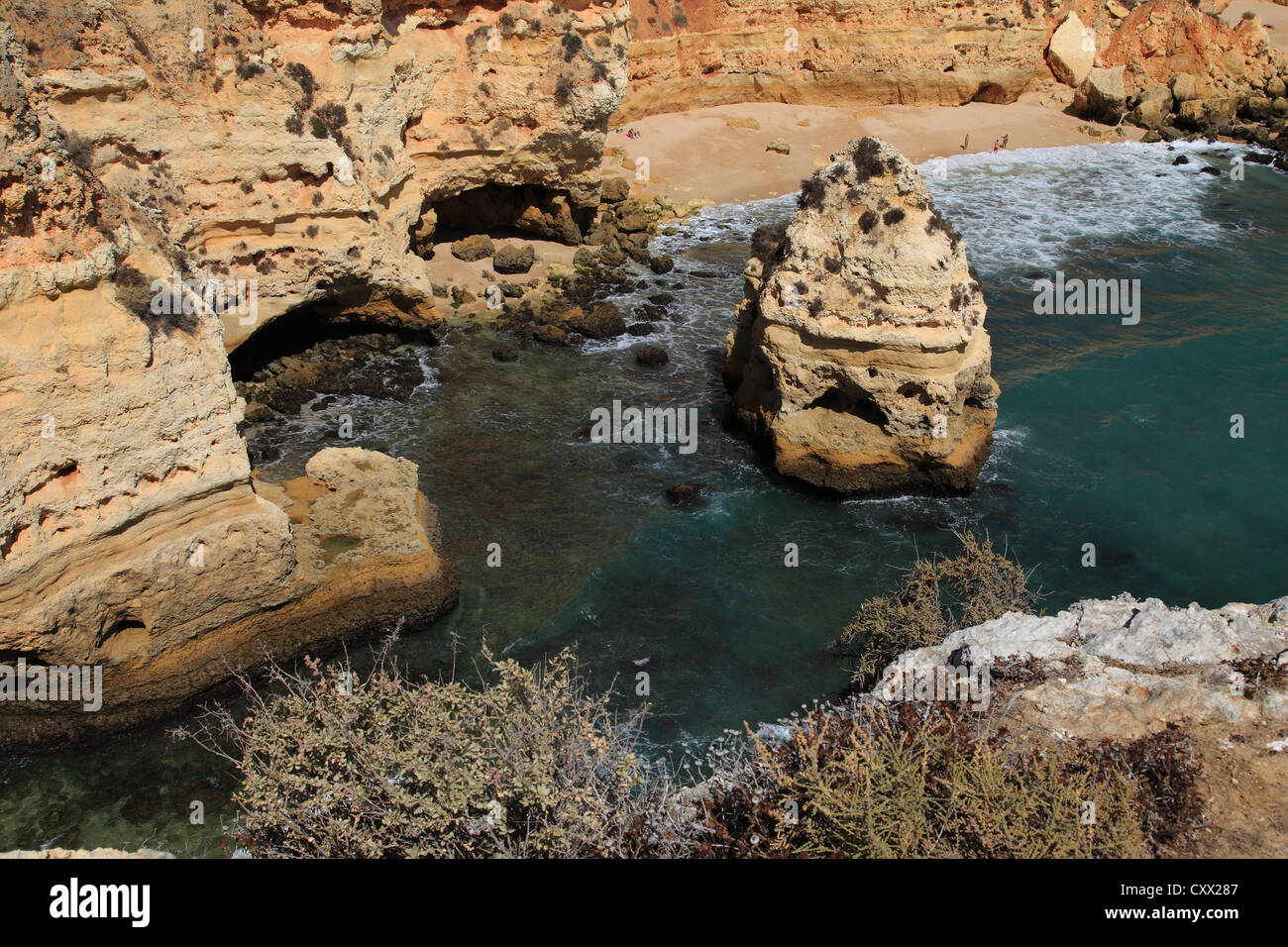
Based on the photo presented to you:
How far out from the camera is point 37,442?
43.8ft

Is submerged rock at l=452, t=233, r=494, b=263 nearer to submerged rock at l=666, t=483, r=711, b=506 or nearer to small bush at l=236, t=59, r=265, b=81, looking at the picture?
small bush at l=236, t=59, r=265, b=81

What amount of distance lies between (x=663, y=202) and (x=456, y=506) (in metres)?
17.6

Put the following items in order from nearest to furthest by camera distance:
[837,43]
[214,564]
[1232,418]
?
[214,564] → [1232,418] → [837,43]

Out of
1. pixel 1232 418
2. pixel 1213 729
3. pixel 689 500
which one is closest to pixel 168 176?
pixel 689 500

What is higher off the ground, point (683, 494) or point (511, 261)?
point (511, 261)

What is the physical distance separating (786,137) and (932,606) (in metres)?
A: 26.9

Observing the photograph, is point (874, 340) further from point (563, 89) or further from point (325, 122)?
point (563, 89)

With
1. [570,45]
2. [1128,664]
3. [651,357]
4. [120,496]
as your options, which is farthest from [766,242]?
[120,496]

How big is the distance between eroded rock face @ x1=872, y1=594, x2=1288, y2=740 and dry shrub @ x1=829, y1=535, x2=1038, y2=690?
2.49m

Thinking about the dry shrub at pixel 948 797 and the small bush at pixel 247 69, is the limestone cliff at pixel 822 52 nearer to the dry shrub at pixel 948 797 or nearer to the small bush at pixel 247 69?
the small bush at pixel 247 69

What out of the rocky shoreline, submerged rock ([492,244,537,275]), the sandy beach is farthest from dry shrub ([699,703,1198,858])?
the sandy beach

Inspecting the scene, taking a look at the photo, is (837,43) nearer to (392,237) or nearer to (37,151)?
(392,237)

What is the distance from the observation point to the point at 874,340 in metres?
18.5

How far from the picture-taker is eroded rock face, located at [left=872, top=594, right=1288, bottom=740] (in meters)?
9.90
